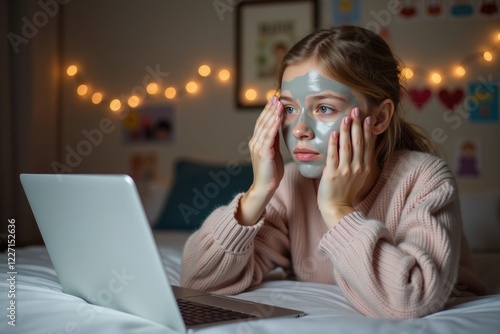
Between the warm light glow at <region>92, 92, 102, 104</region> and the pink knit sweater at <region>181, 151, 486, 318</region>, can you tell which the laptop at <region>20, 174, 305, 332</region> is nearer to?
the pink knit sweater at <region>181, 151, 486, 318</region>

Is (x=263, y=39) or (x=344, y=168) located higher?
(x=263, y=39)

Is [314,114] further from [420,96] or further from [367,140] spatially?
[420,96]

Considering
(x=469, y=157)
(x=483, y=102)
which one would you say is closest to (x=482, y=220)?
(x=469, y=157)

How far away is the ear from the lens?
4.50 ft

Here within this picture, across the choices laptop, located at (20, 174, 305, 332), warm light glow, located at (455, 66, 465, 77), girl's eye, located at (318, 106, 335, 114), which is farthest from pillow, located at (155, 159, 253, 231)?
laptop, located at (20, 174, 305, 332)

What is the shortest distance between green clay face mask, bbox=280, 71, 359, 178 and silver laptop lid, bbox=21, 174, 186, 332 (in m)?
0.49

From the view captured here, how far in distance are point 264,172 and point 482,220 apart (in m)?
1.47

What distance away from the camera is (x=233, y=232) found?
1.35 meters

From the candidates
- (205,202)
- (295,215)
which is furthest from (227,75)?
(295,215)

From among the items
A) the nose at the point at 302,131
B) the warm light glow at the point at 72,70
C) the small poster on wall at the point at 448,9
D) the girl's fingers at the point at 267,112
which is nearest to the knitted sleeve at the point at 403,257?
the nose at the point at 302,131

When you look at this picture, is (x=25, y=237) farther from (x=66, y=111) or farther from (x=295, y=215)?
(x=295, y=215)

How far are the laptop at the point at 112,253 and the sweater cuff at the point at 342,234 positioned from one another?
0.13 metres

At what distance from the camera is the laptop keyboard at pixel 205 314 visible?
99 centimetres

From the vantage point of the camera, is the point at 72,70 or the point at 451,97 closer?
Result: the point at 451,97
